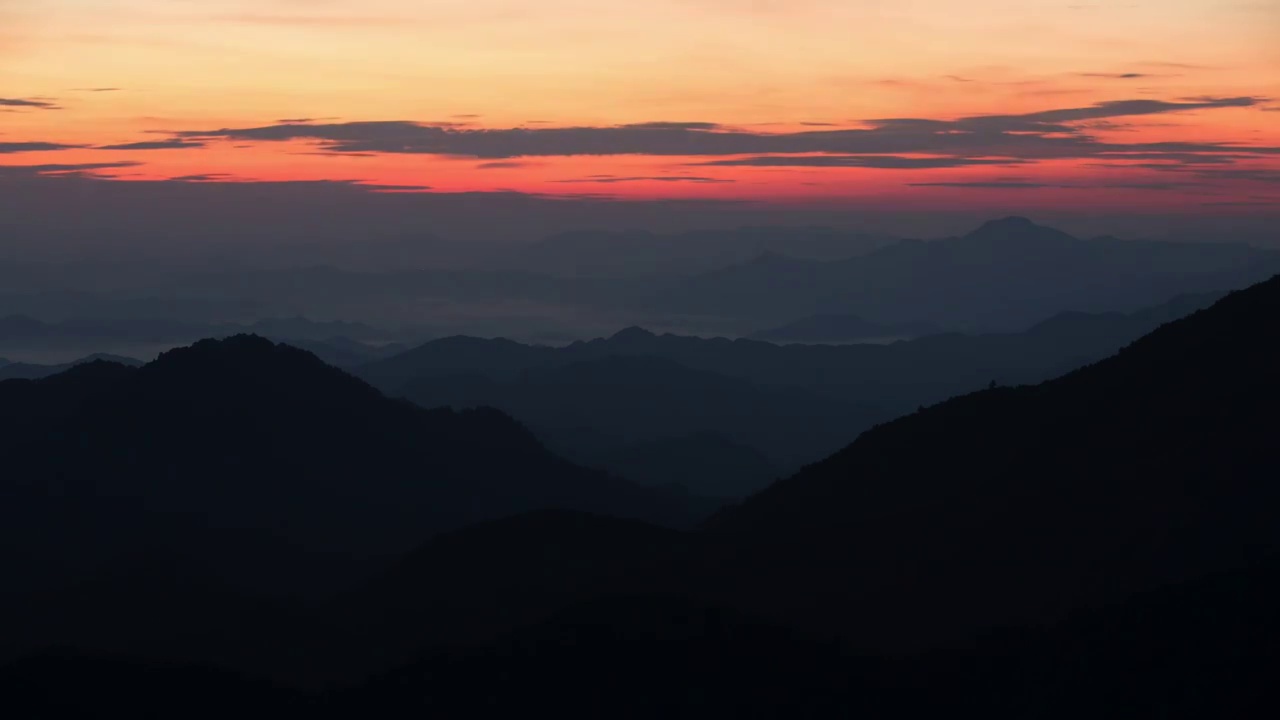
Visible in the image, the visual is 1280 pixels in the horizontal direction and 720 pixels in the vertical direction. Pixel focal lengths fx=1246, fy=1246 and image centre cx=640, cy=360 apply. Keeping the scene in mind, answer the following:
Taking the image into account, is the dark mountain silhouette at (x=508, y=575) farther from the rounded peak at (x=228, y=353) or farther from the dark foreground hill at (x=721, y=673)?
the rounded peak at (x=228, y=353)

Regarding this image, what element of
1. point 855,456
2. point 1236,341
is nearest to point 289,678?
point 855,456

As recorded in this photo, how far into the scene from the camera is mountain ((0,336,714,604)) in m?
149

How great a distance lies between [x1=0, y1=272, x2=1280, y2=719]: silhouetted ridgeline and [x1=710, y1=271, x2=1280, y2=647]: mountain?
32 centimetres

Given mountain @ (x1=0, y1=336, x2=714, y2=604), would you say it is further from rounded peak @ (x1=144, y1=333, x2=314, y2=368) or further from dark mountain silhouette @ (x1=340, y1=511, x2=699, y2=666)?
dark mountain silhouette @ (x1=340, y1=511, x2=699, y2=666)

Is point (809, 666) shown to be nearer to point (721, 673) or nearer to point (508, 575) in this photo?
point (721, 673)

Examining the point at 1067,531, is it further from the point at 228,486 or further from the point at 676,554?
the point at 228,486

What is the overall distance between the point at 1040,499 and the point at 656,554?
33.1 m

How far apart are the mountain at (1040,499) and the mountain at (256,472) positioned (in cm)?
5258

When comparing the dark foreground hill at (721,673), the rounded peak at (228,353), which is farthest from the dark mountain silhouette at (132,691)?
Answer: the rounded peak at (228,353)

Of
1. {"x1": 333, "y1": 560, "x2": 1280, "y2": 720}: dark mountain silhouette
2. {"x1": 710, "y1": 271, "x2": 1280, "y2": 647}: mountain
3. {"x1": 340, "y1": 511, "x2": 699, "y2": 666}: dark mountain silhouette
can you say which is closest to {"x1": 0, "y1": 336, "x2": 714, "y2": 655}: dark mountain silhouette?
{"x1": 340, "y1": 511, "x2": 699, "y2": 666}: dark mountain silhouette

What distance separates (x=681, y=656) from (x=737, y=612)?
719 cm

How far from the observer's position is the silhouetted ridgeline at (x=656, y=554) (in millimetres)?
71938

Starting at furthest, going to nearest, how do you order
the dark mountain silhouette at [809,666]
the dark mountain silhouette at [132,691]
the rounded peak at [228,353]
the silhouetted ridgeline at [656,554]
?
the rounded peak at [228,353]
the dark mountain silhouette at [132,691]
the silhouetted ridgeline at [656,554]
the dark mountain silhouette at [809,666]

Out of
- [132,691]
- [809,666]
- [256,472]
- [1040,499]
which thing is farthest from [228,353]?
[809,666]
